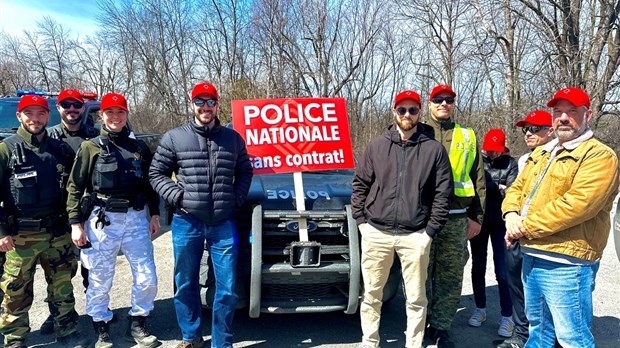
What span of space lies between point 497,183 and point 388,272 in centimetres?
144

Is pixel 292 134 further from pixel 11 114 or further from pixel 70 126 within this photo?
pixel 11 114

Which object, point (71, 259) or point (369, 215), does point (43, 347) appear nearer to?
point (71, 259)

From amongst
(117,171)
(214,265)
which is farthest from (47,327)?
(214,265)

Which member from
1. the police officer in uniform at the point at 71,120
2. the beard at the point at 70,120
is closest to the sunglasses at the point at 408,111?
the police officer in uniform at the point at 71,120

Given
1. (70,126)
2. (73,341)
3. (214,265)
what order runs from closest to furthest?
1. (214,265)
2. (73,341)
3. (70,126)

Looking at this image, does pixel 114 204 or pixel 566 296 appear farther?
pixel 114 204

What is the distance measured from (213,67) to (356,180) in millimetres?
17827

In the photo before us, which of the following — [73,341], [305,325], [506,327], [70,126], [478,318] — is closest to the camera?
[73,341]

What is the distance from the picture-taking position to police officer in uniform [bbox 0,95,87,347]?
3.17 meters

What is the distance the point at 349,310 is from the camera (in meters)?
3.29

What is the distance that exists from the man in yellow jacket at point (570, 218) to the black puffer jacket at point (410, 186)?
1.85 ft

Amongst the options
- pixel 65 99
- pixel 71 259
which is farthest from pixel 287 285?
pixel 65 99

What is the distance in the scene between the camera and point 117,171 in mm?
3299

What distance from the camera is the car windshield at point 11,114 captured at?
258 inches
